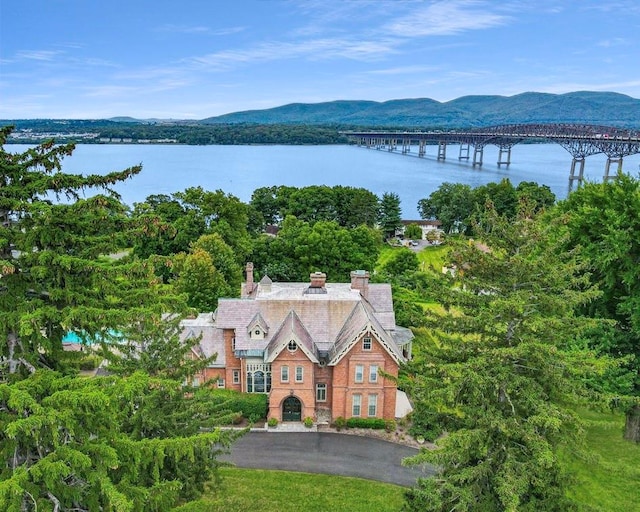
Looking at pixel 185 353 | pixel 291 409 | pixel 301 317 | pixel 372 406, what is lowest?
pixel 291 409

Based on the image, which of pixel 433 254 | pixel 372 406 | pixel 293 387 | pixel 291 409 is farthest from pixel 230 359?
pixel 433 254

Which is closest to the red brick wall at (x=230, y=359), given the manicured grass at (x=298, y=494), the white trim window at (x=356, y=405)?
the white trim window at (x=356, y=405)

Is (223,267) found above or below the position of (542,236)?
below

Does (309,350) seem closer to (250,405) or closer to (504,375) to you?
(250,405)

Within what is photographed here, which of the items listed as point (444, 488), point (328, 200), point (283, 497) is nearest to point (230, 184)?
point (328, 200)

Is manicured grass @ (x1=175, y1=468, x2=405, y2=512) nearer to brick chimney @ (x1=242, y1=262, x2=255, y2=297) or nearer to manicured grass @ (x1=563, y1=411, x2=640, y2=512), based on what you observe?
manicured grass @ (x1=563, y1=411, x2=640, y2=512)

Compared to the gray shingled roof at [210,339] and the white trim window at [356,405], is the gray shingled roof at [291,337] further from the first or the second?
the gray shingled roof at [210,339]

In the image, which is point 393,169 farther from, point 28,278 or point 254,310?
point 28,278

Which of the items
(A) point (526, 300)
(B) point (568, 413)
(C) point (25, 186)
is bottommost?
(B) point (568, 413)
